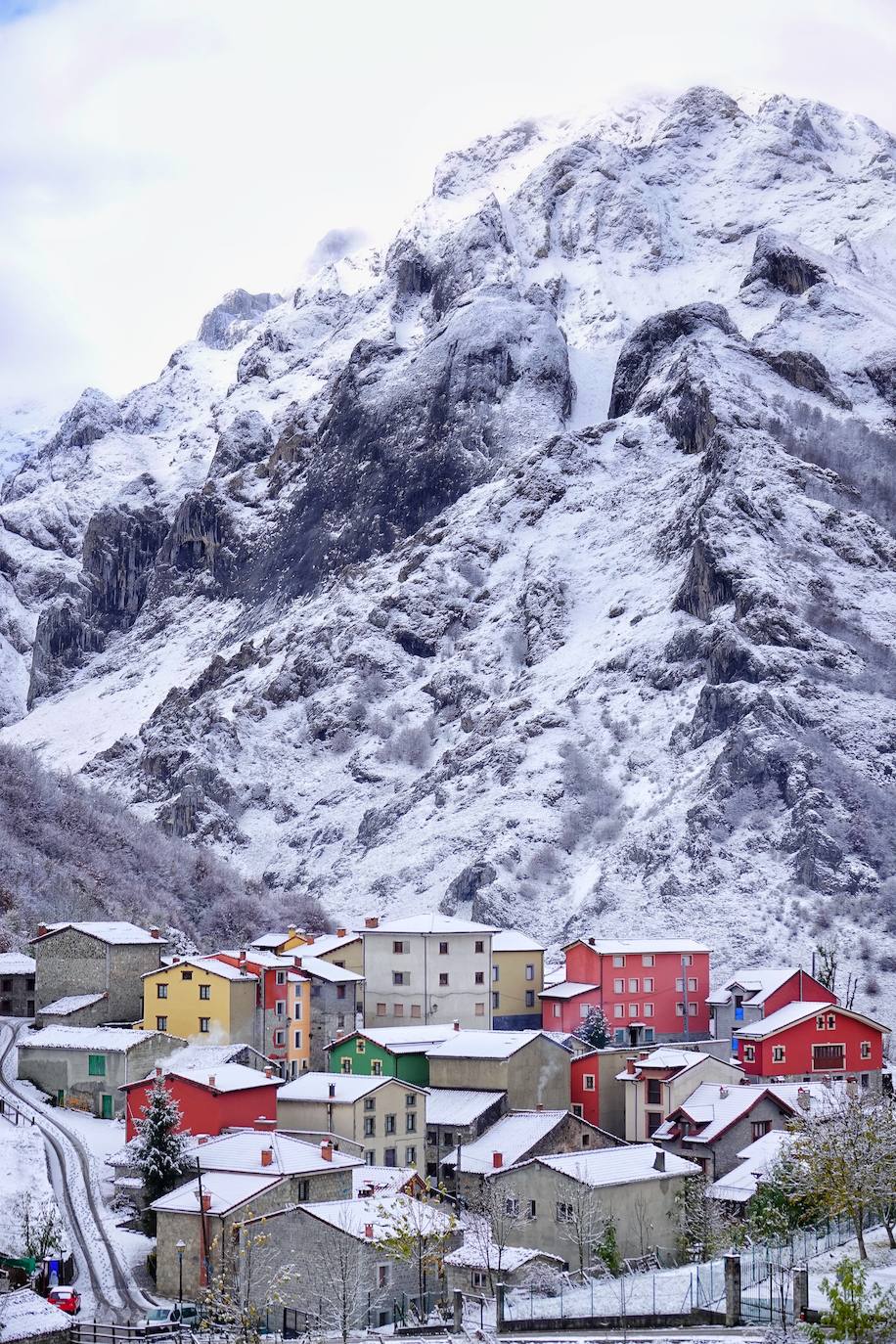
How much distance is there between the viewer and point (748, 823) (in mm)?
158000

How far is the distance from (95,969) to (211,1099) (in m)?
24.3

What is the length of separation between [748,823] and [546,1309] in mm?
101872

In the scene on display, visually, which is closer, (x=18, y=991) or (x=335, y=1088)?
(x=335, y=1088)

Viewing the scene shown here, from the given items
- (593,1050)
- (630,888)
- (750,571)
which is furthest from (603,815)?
(593,1050)

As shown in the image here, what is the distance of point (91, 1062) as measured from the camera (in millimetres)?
88062

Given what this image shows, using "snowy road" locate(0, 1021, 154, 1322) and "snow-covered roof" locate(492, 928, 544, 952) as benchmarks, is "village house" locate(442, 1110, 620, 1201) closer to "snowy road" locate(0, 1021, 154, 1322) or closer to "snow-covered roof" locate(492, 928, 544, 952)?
"snowy road" locate(0, 1021, 154, 1322)

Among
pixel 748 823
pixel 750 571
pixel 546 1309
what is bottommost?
pixel 546 1309

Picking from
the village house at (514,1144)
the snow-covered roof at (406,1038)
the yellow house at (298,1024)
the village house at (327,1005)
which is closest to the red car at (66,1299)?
the village house at (514,1144)

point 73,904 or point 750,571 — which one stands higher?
point 750,571

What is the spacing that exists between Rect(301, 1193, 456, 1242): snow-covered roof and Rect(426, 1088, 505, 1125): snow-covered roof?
15.5 m

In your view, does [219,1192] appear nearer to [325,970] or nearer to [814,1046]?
[325,970]

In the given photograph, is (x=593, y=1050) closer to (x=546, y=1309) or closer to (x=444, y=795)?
(x=546, y=1309)

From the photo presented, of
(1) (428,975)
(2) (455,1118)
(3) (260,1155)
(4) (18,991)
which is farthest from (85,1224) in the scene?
(1) (428,975)

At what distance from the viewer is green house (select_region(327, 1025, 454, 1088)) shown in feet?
297
